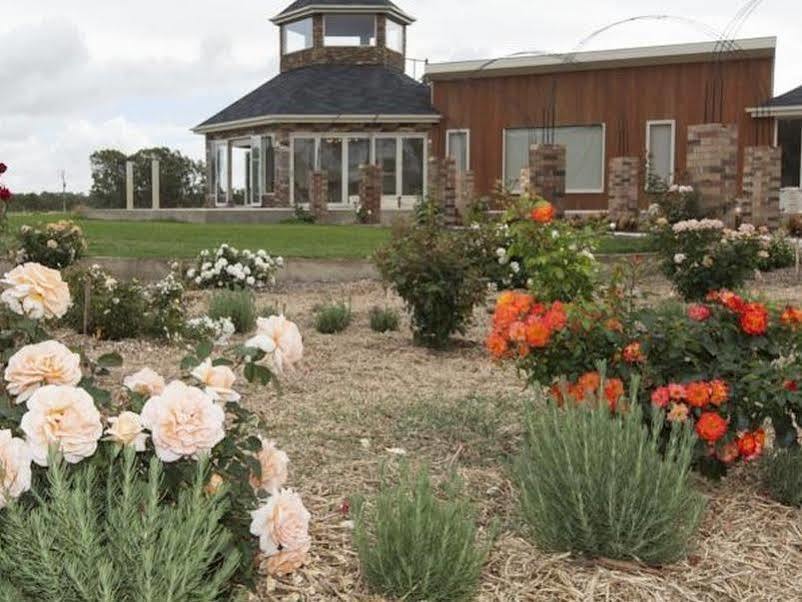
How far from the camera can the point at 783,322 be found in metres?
3.72

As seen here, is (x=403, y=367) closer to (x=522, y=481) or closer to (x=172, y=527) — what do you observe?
(x=522, y=481)

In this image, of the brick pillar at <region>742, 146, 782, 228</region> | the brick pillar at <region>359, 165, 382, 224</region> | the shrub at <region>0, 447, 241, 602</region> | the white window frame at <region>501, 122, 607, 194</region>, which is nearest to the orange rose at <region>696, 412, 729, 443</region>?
the shrub at <region>0, 447, 241, 602</region>

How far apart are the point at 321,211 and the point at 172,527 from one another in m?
24.1

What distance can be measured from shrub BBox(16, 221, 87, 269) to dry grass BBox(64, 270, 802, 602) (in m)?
5.07

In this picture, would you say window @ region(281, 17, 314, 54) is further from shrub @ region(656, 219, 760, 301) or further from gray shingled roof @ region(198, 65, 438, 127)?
shrub @ region(656, 219, 760, 301)

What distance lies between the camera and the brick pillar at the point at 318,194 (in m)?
25.8

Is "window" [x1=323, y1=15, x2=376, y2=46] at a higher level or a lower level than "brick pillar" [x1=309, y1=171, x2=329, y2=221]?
higher

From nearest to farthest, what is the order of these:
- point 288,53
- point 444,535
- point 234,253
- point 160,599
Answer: point 160,599 < point 444,535 < point 234,253 < point 288,53

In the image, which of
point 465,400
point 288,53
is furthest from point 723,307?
point 288,53

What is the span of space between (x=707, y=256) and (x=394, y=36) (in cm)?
2284

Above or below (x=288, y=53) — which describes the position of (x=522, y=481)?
below

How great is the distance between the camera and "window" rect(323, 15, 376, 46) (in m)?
30.1

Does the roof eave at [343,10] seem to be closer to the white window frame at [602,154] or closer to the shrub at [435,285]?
the white window frame at [602,154]

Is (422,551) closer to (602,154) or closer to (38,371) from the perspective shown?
(38,371)
